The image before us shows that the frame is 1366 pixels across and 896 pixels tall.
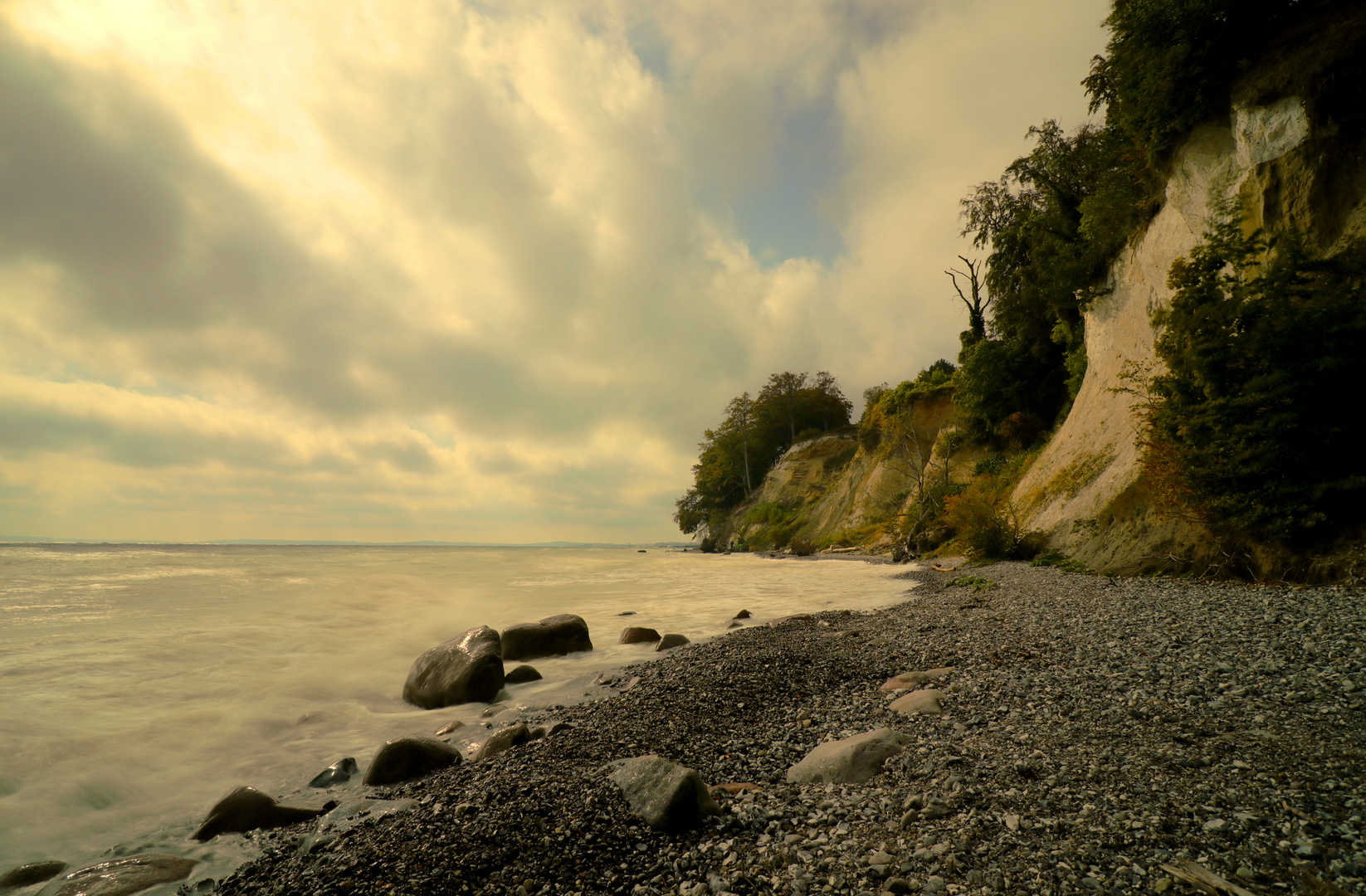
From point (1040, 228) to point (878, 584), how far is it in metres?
16.6

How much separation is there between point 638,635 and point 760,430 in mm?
51452

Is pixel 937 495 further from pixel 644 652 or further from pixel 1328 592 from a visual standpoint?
pixel 644 652

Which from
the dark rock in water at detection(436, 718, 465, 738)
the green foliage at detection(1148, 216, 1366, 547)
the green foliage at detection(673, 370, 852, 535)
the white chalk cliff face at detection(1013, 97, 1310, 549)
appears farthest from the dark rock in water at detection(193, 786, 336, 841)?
the green foliage at detection(673, 370, 852, 535)

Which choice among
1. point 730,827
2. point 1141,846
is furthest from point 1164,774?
point 730,827

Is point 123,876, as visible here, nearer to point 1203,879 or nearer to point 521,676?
point 521,676

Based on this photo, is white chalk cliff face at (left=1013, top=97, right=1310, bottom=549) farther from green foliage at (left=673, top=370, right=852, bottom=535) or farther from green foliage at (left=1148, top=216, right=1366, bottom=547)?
green foliage at (left=673, top=370, right=852, bottom=535)

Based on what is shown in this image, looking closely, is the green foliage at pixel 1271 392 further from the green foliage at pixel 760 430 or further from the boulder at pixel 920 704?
the green foliage at pixel 760 430

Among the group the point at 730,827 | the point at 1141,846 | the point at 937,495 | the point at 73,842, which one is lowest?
the point at 73,842

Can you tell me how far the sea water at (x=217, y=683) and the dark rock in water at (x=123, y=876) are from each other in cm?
15

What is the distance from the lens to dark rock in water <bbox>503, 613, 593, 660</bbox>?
24.8 feet

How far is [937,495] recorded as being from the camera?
76.0 ft

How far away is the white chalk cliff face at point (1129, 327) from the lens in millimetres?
10047

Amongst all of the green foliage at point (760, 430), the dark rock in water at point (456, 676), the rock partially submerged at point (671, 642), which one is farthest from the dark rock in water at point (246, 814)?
the green foliage at point (760, 430)

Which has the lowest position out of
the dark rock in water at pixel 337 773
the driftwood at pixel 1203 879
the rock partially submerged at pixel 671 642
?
the dark rock in water at pixel 337 773
